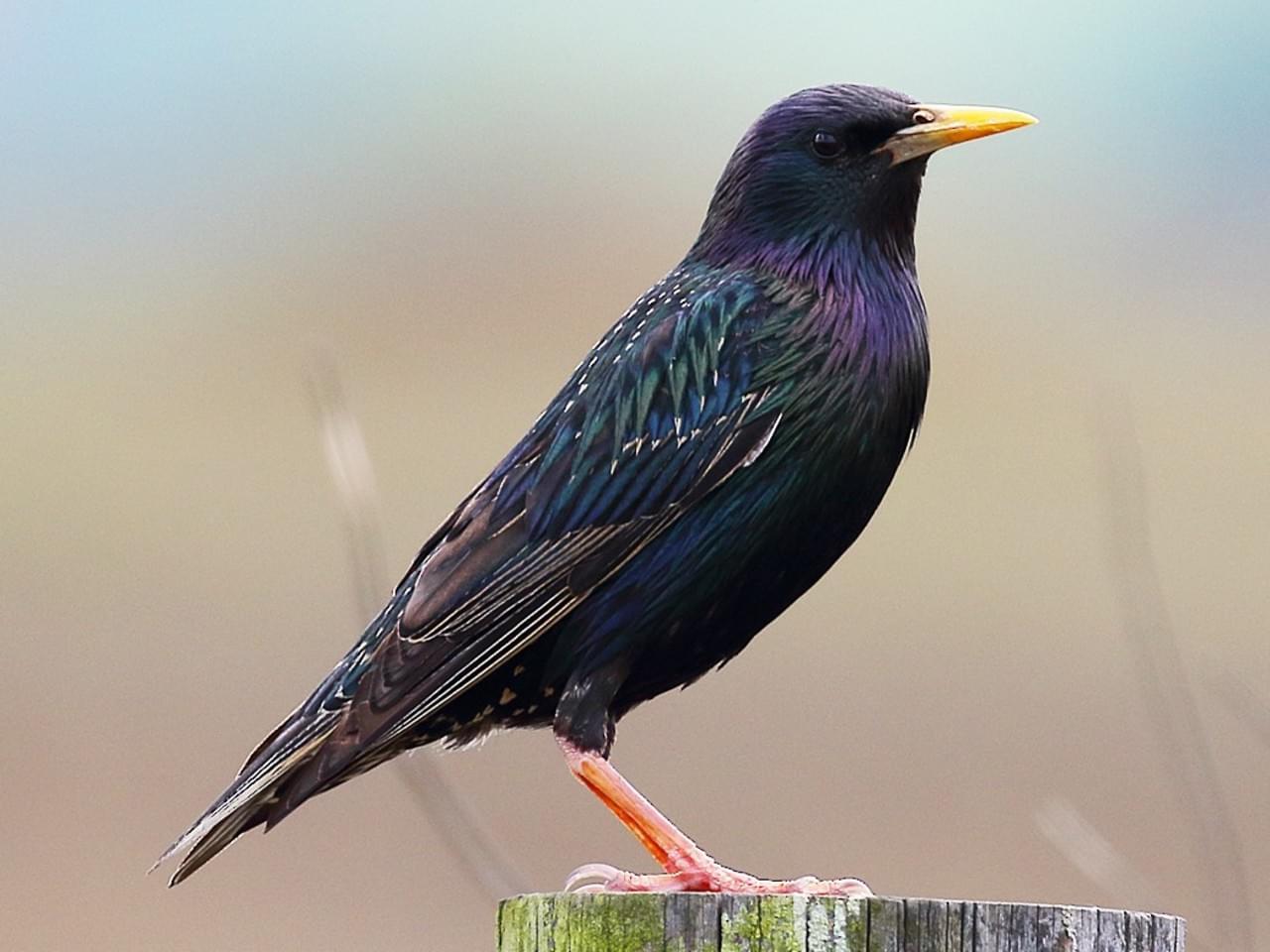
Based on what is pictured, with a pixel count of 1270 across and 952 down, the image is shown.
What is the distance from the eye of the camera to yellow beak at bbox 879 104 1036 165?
4770 mm

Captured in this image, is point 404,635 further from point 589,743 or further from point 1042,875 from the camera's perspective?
point 1042,875

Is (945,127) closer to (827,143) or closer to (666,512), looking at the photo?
(827,143)

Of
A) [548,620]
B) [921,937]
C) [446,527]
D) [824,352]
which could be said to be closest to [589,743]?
[548,620]

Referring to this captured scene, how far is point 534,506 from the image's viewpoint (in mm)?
4766

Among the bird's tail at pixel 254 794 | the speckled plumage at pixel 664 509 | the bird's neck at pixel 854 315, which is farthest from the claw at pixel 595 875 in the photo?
the bird's neck at pixel 854 315

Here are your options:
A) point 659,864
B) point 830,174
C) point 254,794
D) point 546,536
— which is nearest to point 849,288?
point 830,174

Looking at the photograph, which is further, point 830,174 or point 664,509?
point 830,174

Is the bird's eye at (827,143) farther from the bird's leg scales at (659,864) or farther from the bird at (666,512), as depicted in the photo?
the bird's leg scales at (659,864)

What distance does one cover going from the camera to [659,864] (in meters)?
4.68

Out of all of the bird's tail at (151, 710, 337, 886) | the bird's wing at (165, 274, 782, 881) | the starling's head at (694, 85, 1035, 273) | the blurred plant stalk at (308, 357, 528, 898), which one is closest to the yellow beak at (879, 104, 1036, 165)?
the starling's head at (694, 85, 1035, 273)

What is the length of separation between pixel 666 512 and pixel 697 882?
0.74 m

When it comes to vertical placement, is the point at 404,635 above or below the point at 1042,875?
above

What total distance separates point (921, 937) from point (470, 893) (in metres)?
6.16

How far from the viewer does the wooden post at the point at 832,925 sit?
3490 millimetres
